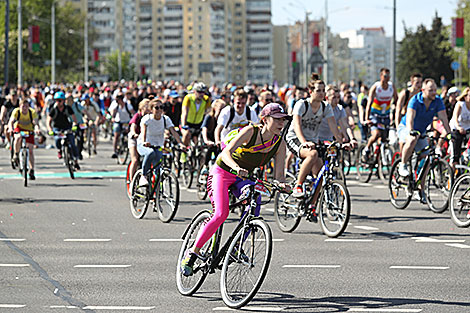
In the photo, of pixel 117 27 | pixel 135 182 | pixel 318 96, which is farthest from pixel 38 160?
pixel 117 27

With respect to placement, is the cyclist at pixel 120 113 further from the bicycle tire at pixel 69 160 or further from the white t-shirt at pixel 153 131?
the white t-shirt at pixel 153 131

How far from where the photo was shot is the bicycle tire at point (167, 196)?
1395 cm

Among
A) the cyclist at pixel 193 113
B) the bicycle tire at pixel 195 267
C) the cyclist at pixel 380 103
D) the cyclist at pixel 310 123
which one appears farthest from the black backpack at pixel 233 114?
the bicycle tire at pixel 195 267

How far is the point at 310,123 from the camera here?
44.3 ft

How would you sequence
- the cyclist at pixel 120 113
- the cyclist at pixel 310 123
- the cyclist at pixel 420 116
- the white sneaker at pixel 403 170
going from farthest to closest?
the cyclist at pixel 120 113
the white sneaker at pixel 403 170
the cyclist at pixel 420 116
the cyclist at pixel 310 123

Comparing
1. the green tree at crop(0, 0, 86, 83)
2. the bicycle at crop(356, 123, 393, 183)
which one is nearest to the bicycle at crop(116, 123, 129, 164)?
the bicycle at crop(356, 123, 393, 183)

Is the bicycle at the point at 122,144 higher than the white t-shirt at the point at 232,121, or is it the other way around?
the white t-shirt at the point at 232,121

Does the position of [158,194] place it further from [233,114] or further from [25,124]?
[25,124]

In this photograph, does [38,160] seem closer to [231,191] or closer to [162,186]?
[162,186]

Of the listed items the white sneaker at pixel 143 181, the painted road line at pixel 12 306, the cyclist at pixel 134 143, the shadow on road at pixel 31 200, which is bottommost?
the painted road line at pixel 12 306

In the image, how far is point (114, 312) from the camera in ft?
25.9

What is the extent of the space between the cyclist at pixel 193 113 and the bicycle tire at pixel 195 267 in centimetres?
1109

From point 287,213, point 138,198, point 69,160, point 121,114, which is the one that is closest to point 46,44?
point 121,114

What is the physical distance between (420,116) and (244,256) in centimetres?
780
